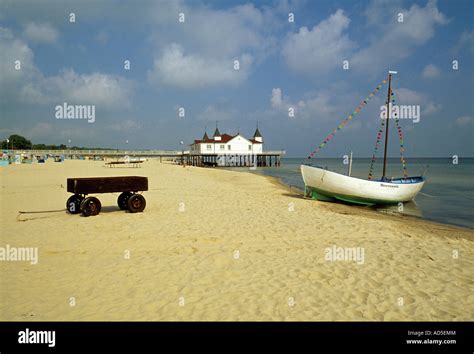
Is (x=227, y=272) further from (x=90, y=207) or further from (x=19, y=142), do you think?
(x=19, y=142)

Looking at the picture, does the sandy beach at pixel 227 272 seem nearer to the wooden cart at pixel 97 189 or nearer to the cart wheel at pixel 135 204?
the wooden cart at pixel 97 189

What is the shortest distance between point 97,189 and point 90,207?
81cm

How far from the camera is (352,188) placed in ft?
54.6

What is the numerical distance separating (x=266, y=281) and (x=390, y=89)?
1824 centimetres

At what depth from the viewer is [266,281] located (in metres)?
5.45

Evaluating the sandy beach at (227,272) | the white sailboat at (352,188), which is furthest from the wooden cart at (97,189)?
the white sailboat at (352,188)

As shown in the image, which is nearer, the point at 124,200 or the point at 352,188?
the point at 124,200

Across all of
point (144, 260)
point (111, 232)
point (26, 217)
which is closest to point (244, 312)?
point (144, 260)

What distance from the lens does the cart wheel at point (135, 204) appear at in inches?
445

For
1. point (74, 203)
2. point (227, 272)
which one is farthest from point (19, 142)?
point (227, 272)

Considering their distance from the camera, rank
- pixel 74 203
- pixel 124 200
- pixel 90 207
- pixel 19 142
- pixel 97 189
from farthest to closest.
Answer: pixel 19 142 < pixel 124 200 < pixel 74 203 < pixel 90 207 < pixel 97 189
